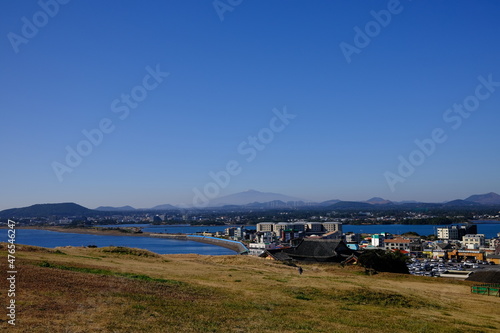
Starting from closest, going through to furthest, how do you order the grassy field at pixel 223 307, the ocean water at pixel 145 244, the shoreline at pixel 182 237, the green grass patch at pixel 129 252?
the grassy field at pixel 223 307, the green grass patch at pixel 129 252, the ocean water at pixel 145 244, the shoreline at pixel 182 237

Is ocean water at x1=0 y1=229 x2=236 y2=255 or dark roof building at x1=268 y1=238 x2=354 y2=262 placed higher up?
dark roof building at x1=268 y1=238 x2=354 y2=262

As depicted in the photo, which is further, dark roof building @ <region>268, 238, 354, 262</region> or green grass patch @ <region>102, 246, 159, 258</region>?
dark roof building @ <region>268, 238, 354, 262</region>

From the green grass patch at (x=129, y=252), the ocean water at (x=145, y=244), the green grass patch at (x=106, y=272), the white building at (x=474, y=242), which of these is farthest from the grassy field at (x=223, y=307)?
the white building at (x=474, y=242)

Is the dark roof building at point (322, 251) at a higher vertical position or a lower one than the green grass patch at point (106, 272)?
lower

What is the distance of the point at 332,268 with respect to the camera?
28.6 metres

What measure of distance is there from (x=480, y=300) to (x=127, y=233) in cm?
12436

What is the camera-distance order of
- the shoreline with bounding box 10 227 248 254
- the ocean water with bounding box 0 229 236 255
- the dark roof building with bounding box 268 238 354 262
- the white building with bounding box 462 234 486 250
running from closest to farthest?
1. the dark roof building with bounding box 268 238 354 262
2. the white building with bounding box 462 234 486 250
3. the ocean water with bounding box 0 229 236 255
4. the shoreline with bounding box 10 227 248 254

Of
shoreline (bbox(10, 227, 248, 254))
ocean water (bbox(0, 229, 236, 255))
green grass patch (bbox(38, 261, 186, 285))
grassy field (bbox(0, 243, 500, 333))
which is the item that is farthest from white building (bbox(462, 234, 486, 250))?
green grass patch (bbox(38, 261, 186, 285))

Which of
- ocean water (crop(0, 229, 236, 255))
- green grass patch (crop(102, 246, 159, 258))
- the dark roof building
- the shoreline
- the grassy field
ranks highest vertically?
the grassy field

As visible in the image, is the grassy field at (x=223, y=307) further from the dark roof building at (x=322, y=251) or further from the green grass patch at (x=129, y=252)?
the dark roof building at (x=322, y=251)

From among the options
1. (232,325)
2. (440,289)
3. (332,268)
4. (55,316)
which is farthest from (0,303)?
(332,268)

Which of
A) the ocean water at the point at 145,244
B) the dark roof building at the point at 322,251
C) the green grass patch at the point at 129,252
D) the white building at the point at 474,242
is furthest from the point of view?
the ocean water at the point at 145,244

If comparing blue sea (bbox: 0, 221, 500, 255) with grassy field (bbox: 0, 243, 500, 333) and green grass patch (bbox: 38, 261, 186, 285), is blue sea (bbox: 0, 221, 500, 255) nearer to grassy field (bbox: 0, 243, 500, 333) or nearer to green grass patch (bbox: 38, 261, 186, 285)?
green grass patch (bbox: 38, 261, 186, 285)

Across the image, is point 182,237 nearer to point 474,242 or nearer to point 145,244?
point 145,244
